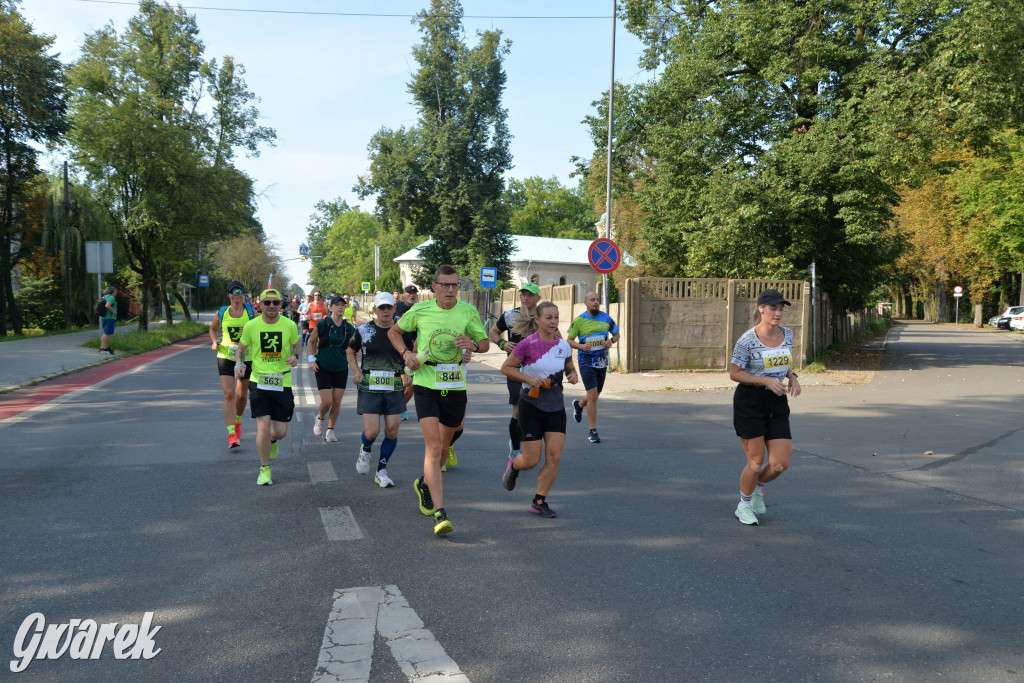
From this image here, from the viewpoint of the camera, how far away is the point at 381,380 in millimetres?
7418

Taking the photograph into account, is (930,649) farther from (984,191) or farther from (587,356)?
(984,191)

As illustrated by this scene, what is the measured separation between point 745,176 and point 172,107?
24463 mm

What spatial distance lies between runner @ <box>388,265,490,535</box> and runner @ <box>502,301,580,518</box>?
41cm

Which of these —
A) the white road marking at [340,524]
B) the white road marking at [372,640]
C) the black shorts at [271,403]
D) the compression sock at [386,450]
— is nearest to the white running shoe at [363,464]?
the compression sock at [386,450]

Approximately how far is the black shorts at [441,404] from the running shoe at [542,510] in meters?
0.89

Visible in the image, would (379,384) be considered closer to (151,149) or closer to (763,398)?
(763,398)

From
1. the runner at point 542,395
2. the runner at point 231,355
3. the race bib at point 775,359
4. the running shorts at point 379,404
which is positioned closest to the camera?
the race bib at point 775,359

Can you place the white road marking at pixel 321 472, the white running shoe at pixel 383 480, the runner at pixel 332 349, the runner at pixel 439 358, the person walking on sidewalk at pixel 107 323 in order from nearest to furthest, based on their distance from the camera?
the runner at pixel 439 358, the white running shoe at pixel 383 480, the white road marking at pixel 321 472, the runner at pixel 332 349, the person walking on sidewalk at pixel 107 323

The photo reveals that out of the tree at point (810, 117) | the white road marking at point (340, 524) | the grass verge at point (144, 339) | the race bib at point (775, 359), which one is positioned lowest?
the white road marking at point (340, 524)

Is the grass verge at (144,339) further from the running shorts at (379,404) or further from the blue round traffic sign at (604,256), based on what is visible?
the running shorts at (379,404)

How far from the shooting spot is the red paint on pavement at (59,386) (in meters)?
12.5

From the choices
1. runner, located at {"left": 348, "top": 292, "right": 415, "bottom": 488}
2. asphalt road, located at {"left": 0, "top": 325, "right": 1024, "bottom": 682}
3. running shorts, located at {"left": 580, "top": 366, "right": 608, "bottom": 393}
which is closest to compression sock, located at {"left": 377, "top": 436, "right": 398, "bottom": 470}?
runner, located at {"left": 348, "top": 292, "right": 415, "bottom": 488}

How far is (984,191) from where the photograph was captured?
46.0m

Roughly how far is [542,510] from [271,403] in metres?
2.75
